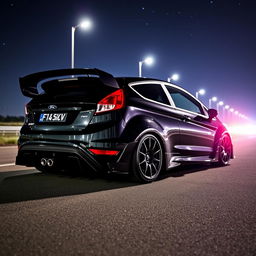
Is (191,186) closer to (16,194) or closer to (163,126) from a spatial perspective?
(163,126)

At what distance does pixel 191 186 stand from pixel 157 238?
8.28 feet

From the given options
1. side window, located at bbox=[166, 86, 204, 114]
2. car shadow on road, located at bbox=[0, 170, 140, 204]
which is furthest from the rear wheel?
car shadow on road, located at bbox=[0, 170, 140, 204]

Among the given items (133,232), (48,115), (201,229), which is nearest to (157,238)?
(133,232)

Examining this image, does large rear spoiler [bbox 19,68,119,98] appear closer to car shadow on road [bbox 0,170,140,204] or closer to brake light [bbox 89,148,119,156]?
brake light [bbox 89,148,119,156]

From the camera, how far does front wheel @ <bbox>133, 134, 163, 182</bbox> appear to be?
4.97 meters

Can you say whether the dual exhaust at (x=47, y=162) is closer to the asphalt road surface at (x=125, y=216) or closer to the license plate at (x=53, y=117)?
the asphalt road surface at (x=125, y=216)

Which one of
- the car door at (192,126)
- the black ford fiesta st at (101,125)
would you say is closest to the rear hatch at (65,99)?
the black ford fiesta st at (101,125)

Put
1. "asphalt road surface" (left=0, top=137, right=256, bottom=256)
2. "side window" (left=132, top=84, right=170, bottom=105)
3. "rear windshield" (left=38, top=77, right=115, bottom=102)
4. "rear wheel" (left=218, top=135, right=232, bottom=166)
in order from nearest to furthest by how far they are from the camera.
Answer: "asphalt road surface" (left=0, top=137, right=256, bottom=256) < "rear windshield" (left=38, top=77, right=115, bottom=102) < "side window" (left=132, top=84, right=170, bottom=105) < "rear wheel" (left=218, top=135, right=232, bottom=166)

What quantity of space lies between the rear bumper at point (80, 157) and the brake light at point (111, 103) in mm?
564

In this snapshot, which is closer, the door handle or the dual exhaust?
the dual exhaust

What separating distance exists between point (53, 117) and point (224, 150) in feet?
14.2

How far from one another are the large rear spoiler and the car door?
64.8 inches

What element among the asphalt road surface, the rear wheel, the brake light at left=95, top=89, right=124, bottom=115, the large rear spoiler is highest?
the large rear spoiler

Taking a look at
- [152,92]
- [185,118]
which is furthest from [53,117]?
[185,118]
